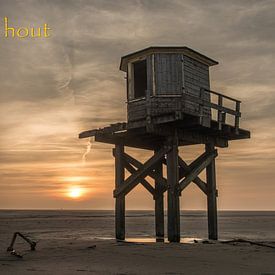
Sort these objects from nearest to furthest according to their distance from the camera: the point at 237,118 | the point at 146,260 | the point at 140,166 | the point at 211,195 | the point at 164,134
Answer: the point at 146,260, the point at 164,134, the point at 140,166, the point at 237,118, the point at 211,195

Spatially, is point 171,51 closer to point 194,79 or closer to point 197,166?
point 194,79

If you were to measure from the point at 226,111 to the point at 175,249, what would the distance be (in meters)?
5.85

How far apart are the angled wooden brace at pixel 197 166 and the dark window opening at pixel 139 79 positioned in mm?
3368

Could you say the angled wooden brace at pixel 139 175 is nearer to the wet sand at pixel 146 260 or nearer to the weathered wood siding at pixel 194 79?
the weathered wood siding at pixel 194 79

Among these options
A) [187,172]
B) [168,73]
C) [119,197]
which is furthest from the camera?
[119,197]

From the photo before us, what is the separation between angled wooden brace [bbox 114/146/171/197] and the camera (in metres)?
16.0

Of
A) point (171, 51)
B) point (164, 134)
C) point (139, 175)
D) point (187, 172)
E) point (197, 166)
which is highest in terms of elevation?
point (171, 51)

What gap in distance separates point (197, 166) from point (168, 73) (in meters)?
3.72

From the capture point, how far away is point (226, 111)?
1644 centimetres

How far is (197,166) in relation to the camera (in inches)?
669

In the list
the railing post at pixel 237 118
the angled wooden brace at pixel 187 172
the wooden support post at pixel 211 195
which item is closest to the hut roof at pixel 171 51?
the railing post at pixel 237 118

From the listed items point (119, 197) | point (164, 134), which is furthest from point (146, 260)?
point (119, 197)

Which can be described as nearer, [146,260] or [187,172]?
[146,260]

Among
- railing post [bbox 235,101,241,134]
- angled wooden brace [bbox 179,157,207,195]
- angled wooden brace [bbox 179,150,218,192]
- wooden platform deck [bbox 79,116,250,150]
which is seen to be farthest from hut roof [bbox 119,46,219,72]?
angled wooden brace [bbox 179,157,207,195]
